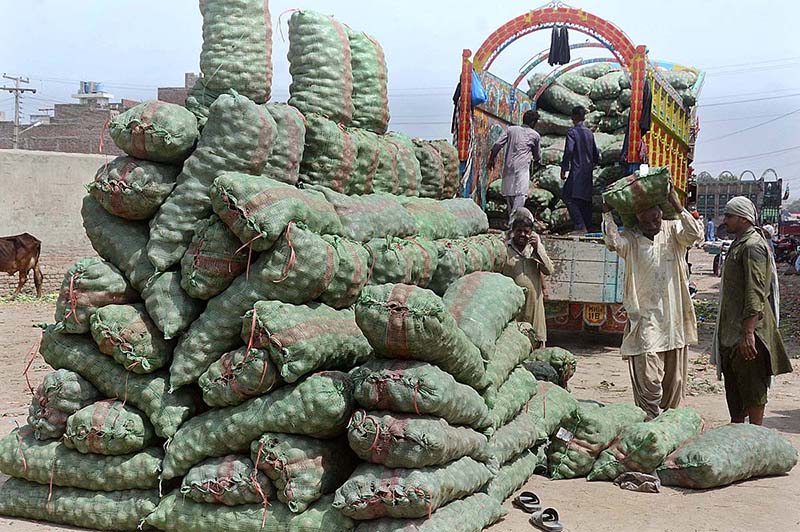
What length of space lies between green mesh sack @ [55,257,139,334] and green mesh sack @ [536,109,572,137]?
10036 mm

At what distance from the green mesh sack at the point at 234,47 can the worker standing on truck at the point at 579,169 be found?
22.4ft

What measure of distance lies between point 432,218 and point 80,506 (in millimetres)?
2763

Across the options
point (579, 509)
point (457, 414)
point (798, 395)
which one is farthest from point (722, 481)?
point (798, 395)

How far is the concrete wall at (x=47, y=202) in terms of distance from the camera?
15.0 metres

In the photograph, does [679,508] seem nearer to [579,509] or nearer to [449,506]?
[579,509]

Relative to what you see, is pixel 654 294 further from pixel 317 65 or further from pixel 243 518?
pixel 243 518

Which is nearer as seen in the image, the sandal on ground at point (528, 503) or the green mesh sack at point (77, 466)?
the green mesh sack at point (77, 466)

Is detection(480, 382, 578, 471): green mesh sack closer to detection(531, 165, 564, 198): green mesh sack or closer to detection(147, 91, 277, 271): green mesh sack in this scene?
detection(147, 91, 277, 271): green mesh sack

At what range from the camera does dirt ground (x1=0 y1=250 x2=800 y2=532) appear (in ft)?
14.8

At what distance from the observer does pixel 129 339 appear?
429 cm

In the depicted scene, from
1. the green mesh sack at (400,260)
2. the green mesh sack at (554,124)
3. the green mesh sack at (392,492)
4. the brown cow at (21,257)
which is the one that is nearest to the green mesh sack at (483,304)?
the green mesh sack at (400,260)

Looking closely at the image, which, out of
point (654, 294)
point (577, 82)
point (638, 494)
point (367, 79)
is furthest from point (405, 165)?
point (577, 82)

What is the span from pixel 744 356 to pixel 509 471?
2.30m

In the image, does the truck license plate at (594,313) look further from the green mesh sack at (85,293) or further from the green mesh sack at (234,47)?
the green mesh sack at (85,293)
